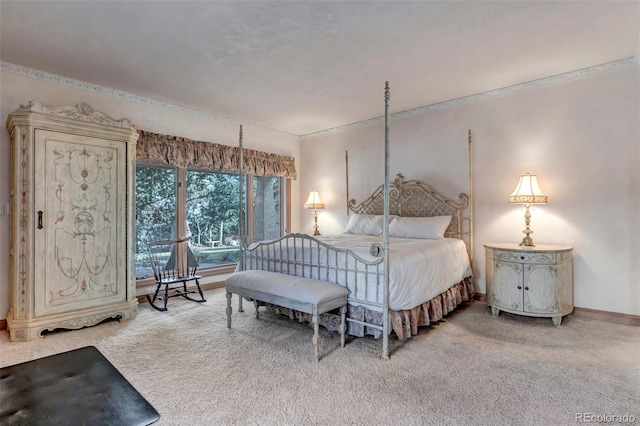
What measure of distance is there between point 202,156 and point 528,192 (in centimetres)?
428

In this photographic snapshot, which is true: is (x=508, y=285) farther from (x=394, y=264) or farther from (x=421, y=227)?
(x=394, y=264)

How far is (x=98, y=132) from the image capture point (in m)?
3.43

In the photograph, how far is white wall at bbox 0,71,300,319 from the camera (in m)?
3.33

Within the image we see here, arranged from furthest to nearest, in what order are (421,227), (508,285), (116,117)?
1. (421,227)
2. (116,117)
3. (508,285)

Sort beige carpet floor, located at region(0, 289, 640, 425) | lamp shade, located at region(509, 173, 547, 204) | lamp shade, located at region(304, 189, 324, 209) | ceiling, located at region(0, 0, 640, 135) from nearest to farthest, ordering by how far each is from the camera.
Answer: beige carpet floor, located at region(0, 289, 640, 425) → ceiling, located at region(0, 0, 640, 135) → lamp shade, located at region(509, 173, 547, 204) → lamp shade, located at region(304, 189, 324, 209)

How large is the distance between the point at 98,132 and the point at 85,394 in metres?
3.14

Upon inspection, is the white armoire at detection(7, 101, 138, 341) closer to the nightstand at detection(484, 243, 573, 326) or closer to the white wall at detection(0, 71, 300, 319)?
the white wall at detection(0, 71, 300, 319)

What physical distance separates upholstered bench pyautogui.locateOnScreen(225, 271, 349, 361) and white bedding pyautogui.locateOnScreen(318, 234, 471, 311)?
39 centimetres

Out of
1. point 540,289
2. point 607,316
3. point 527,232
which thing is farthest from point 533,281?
point 607,316

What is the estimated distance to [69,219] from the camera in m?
3.27

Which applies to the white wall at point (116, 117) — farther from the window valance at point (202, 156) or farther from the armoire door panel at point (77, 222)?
the armoire door panel at point (77, 222)

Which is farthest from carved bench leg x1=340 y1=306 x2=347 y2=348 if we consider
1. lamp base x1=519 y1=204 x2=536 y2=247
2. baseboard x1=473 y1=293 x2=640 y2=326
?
baseboard x1=473 y1=293 x2=640 y2=326

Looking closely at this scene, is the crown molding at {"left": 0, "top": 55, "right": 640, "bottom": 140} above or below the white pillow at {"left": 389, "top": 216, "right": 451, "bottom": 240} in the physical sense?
above

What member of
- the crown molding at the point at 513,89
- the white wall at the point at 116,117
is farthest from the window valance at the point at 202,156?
the crown molding at the point at 513,89
